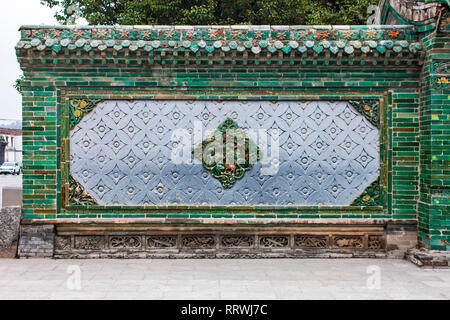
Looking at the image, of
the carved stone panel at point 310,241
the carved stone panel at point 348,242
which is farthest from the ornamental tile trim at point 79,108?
the carved stone panel at point 348,242

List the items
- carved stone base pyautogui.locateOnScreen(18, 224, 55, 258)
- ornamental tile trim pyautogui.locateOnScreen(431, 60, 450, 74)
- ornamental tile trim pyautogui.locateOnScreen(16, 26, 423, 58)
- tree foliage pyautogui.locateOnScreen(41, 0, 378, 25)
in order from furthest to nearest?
tree foliage pyautogui.locateOnScreen(41, 0, 378, 25)
carved stone base pyautogui.locateOnScreen(18, 224, 55, 258)
ornamental tile trim pyautogui.locateOnScreen(16, 26, 423, 58)
ornamental tile trim pyautogui.locateOnScreen(431, 60, 450, 74)

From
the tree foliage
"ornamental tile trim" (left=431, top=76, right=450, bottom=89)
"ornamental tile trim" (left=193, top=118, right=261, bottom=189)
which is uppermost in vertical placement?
the tree foliage

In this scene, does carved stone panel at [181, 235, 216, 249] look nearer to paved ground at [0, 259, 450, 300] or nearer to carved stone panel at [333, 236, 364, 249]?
paved ground at [0, 259, 450, 300]

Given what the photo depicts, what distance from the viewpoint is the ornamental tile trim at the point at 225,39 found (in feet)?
20.2

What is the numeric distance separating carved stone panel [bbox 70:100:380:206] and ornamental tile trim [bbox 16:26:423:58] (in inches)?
30.9

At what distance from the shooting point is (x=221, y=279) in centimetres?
532

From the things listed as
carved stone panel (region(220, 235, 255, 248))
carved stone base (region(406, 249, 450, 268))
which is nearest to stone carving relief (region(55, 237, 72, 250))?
carved stone panel (region(220, 235, 255, 248))

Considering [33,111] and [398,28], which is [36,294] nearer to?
[33,111]

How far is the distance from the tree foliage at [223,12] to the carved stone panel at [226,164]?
7762 mm

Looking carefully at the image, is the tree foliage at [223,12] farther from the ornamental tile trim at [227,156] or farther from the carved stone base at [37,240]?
the carved stone base at [37,240]

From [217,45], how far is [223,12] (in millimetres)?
9090

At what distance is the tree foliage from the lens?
13398mm

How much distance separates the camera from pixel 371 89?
21.0 feet
